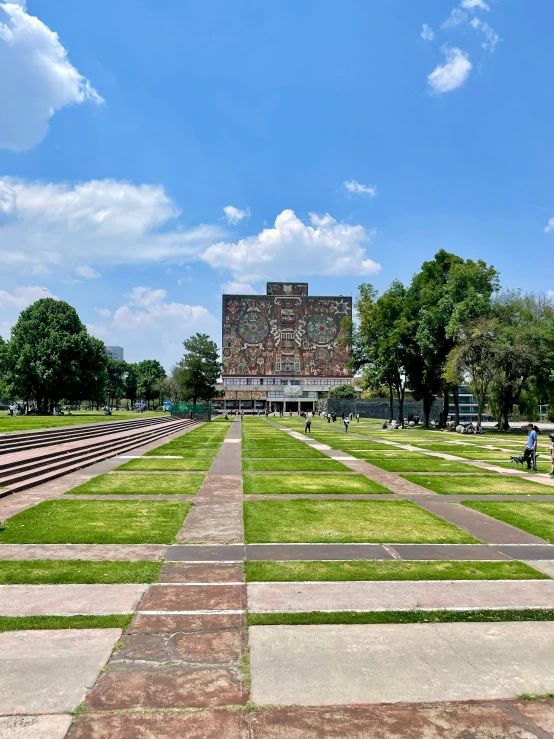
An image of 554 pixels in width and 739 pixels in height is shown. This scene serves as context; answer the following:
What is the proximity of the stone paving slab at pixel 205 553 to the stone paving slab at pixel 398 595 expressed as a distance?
1247 mm

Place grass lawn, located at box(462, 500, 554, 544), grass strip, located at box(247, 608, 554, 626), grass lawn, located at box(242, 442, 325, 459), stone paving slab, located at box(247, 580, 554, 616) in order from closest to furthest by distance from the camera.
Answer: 1. grass strip, located at box(247, 608, 554, 626)
2. stone paving slab, located at box(247, 580, 554, 616)
3. grass lawn, located at box(462, 500, 554, 544)
4. grass lawn, located at box(242, 442, 325, 459)

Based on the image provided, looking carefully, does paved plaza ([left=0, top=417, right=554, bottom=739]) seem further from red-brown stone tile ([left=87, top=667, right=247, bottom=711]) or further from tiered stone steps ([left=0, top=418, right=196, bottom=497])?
tiered stone steps ([left=0, top=418, right=196, bottom=497])

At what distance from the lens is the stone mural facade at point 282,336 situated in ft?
401

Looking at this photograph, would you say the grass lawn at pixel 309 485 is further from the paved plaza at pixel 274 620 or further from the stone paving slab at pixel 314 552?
the stone paving slab at pixel 314 552

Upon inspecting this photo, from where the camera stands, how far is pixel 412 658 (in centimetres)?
459

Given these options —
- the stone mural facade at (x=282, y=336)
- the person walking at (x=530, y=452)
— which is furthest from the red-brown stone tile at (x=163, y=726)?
the stone mural facade at (x=282, y=336)

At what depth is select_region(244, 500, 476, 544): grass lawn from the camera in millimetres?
8875

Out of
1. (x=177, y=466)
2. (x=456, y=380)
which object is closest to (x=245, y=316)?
(x=456, y=380)

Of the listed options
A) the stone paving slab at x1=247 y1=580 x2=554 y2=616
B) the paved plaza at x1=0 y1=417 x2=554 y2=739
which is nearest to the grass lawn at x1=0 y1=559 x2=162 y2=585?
the paved plaza at x1=0 y1=417 x2=554 y2=739

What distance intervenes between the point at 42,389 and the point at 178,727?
6160 cm

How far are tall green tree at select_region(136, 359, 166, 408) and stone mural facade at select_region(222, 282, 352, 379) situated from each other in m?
20.2

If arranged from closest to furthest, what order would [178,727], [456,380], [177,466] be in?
[178,727], [177,466], [456,380]

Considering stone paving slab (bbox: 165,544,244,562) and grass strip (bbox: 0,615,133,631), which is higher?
grass strip (bbox: 0,615,133,631)

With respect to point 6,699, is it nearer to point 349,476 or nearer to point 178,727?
point 178,727
